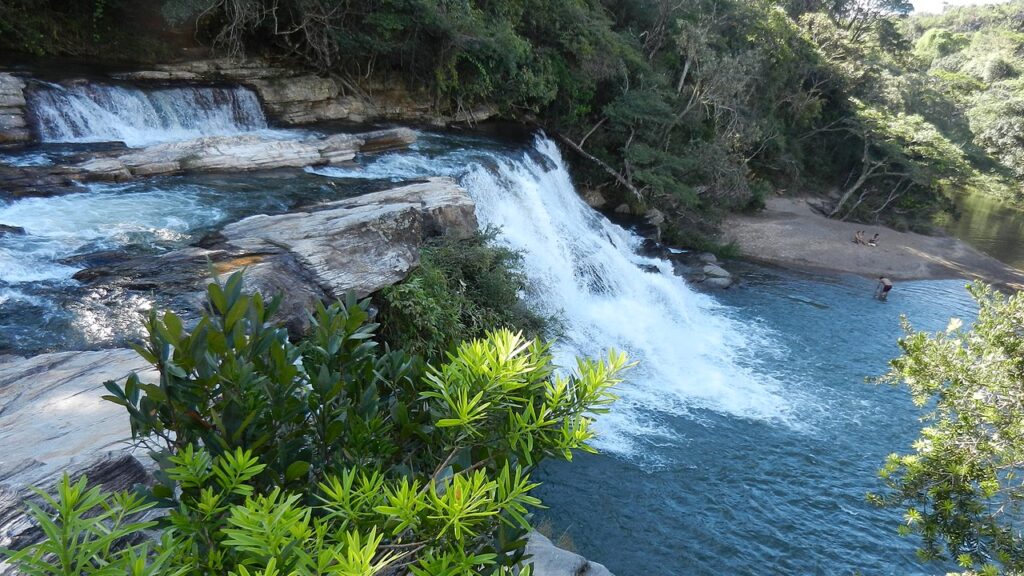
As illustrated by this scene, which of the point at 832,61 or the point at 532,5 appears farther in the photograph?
the point at 832,61

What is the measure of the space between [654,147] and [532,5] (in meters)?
5.85

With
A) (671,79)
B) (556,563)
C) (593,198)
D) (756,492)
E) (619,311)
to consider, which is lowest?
(756,492)

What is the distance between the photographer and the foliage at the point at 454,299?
7.18 metres

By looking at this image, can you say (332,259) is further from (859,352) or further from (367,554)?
(859,352)

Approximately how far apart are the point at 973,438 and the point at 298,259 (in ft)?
21.2

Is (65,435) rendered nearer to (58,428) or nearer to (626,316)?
(58,428)

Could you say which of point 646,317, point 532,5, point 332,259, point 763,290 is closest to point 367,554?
point 332,259

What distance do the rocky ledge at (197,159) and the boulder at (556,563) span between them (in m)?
8.00

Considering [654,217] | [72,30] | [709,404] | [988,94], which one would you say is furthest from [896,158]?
[72,30]

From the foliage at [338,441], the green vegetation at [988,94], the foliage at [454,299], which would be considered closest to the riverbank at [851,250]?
the green vegetation at [988,94]

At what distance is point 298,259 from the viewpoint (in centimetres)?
634

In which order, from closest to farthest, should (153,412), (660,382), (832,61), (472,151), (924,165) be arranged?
(153,412)
(660,382)
(472,151)
(924,165)
(832,61)

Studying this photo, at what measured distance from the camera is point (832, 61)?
27.3 metres

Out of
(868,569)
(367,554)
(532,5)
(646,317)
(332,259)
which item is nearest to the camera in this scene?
(367,554)
